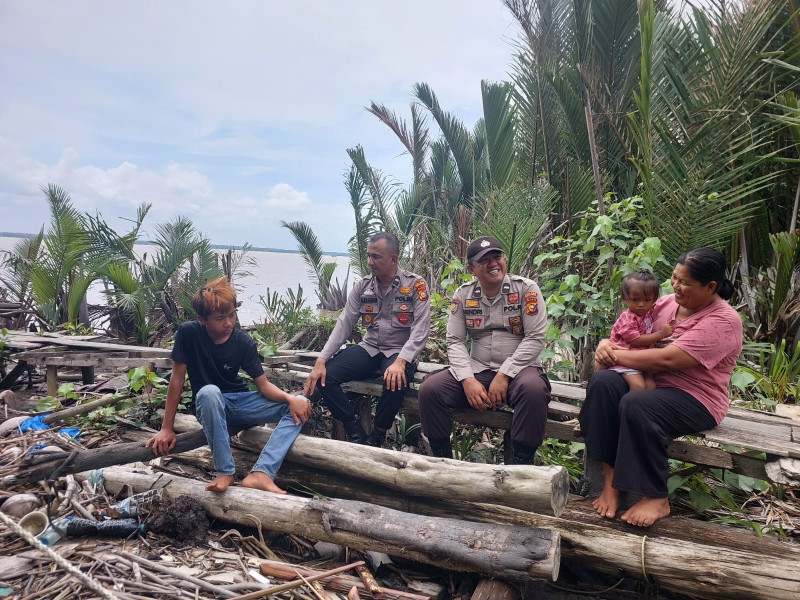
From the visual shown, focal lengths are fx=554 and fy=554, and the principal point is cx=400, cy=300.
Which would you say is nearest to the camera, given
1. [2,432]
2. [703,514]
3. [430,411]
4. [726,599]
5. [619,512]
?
[726,599]

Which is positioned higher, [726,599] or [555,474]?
[555,474]

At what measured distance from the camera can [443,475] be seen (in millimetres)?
3033

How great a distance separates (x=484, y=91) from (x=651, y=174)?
402cm

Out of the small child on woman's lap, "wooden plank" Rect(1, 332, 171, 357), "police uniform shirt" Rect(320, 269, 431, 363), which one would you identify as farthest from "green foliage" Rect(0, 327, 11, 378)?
the small child on woman's lap

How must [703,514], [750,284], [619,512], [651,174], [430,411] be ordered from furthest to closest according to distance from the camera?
[750,284]
[651,174]
[430,411]
[703,514]
[619,512]

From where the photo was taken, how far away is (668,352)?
2916 mm

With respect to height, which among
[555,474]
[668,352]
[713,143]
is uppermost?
[713,143]

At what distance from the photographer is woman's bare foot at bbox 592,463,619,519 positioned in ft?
9.82

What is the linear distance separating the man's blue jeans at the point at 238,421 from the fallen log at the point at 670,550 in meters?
0.79

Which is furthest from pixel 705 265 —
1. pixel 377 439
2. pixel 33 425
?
pixel 33 425

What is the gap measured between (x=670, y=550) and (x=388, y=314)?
253 centimetres

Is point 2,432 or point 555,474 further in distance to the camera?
point 2,432

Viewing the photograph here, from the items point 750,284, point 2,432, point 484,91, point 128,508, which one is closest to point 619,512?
point 128,508

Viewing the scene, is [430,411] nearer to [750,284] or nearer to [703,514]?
[703,514]
